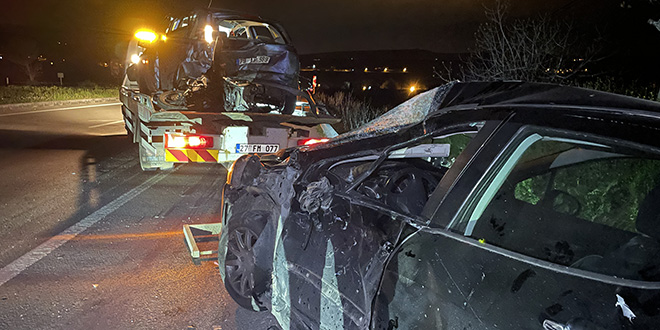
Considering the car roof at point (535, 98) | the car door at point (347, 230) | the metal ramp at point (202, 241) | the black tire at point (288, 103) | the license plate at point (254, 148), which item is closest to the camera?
the car roof at point (535, 98)

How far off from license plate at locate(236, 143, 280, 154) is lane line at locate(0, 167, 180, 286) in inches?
59.6

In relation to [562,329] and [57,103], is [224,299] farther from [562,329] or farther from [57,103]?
[57,103]

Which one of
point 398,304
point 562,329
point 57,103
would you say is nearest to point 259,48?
point 398,304

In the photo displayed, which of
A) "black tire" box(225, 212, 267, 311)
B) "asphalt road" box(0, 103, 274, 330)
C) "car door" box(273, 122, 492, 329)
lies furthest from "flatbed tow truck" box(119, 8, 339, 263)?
"car door" box(273, 122, 492, 329)

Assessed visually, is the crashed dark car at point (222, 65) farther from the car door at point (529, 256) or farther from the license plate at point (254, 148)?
the car door at point (529, 256)

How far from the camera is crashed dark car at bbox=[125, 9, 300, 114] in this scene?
21.6ft

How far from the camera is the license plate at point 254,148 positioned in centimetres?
619

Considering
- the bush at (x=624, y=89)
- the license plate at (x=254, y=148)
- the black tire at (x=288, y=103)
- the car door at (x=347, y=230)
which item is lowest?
the license plate at (x=254, y=148)

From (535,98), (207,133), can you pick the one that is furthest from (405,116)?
(207,133)

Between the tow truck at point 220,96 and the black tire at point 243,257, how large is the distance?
3150 millimetres

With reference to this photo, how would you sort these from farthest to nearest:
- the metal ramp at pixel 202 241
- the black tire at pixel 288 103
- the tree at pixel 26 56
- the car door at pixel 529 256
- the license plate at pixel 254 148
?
the tree at pixel 26 56 < the black tire at pixel 288 103 < the license plate at pixel 254 148 < the metal ramp at pixel 202 241 < the car door at pixel 529 256

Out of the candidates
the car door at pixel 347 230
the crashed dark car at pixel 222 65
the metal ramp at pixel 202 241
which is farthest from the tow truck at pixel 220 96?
the car door at pixel 347 230

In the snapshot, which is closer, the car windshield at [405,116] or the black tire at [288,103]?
the car windshield at [405,116]

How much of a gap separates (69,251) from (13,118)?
41.9 ft
